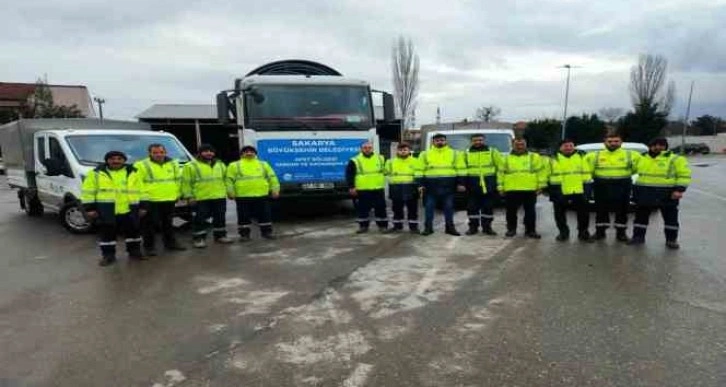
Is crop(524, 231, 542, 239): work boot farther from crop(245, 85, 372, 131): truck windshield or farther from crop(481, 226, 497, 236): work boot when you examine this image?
crop(245, 85, 372, 131): truck windshield

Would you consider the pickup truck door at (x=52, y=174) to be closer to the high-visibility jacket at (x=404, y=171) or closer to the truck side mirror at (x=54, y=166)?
the truck side mirror at (x=54, y=166)

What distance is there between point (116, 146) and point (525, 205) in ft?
23.6

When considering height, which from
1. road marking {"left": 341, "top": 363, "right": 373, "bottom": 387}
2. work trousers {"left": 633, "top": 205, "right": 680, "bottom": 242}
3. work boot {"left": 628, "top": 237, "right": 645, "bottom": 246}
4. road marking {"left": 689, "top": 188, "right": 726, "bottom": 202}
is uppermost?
work trousers {"left": 633, "top": 205, "right": 680, "bottom": 242}

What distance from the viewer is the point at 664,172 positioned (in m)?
7.82

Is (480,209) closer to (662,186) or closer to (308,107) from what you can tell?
(662,186)

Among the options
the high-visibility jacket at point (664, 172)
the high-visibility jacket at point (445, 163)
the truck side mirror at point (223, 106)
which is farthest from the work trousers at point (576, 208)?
the truck side mirror at point (223, 106)

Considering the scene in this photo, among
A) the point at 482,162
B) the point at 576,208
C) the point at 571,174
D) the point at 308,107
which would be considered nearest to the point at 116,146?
the point at 308,107

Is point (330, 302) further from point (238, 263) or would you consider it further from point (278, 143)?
point (278, 143)

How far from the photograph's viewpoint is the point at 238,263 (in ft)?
24.1

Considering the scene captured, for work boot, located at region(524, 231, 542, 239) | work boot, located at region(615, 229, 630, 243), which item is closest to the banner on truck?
work boot, located at region(524, 231, 542, 239)

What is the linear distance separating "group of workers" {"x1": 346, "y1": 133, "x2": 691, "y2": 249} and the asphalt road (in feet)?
1.95

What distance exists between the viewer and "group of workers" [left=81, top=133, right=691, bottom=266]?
25.0 ft

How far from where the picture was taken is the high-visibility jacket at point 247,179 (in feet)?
29.2

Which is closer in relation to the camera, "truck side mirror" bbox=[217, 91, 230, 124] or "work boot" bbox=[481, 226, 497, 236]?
"work boot" bbox=[481, 226, 497, 236]
